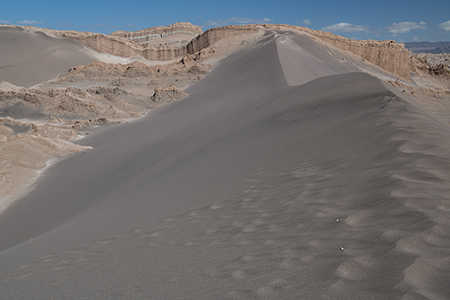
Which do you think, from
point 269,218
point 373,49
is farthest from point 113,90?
point 373,49

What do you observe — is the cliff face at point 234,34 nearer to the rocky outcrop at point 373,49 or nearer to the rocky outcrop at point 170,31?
the rocky outcrop at point 373,49

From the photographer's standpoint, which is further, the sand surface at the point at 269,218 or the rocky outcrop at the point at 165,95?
the rocky outcrop at the point at 165,95

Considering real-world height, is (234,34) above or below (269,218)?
above

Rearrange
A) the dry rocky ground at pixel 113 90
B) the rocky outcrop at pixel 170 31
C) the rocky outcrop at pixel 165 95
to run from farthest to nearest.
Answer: the rocky outcrop at pixel 170 31 < the rocky outcrop at pixel 165 95 < the dry rocky ground at pixel 113 90

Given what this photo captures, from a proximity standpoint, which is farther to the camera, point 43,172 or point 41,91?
point 41,91

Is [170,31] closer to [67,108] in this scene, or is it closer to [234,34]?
[234,34]

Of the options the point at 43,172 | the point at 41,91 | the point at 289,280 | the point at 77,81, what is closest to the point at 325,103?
the point at 289,280

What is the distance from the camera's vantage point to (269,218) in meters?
2.59

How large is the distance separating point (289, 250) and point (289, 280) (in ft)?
1.02

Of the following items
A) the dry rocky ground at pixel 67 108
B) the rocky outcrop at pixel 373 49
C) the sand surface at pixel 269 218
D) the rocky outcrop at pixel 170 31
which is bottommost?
the sand surface at pixel 269 218

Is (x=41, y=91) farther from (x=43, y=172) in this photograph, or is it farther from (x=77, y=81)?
(x=43, y=172)

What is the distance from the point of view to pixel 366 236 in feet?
6.12

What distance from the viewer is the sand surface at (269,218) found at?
5.45ft

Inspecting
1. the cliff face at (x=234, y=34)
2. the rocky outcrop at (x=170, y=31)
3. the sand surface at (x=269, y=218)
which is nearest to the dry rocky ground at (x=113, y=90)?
the cliff face at (x=234, y=34)
